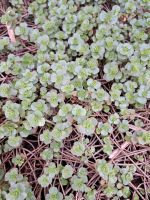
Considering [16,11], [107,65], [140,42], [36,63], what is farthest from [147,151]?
[16,11]

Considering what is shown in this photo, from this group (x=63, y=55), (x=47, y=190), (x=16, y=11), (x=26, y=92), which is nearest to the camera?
(x=47, y=190)

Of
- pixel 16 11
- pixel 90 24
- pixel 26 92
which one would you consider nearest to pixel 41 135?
pixel 26 92

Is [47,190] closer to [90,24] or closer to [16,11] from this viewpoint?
[90,24]

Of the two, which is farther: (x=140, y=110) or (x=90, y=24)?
(x=90, y=24)

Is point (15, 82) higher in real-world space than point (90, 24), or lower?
lower

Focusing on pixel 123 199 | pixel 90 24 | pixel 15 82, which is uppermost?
pixel 90 24

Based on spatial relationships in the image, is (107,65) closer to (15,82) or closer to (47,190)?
(15,82)

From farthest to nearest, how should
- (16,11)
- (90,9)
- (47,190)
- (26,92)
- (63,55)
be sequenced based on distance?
(16,11), (90,9), (63,55), (26,92), (47,190)
